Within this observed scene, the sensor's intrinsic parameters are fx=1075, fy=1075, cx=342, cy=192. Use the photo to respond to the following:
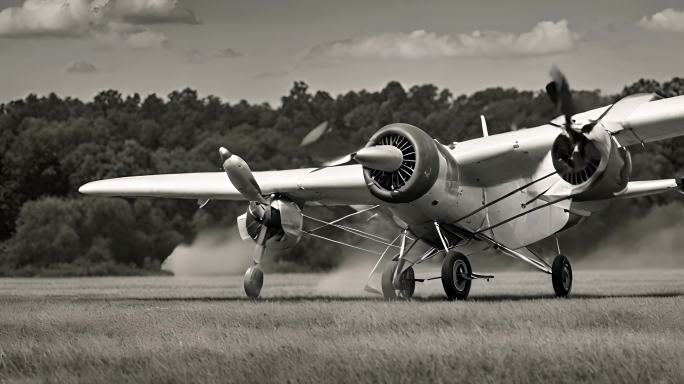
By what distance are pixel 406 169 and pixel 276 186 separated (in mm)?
4633

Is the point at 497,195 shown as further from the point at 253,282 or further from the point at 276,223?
the point at 253,282

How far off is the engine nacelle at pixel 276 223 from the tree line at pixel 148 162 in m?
1.27

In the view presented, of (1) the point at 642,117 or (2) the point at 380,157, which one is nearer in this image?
(2) the point at 380,157

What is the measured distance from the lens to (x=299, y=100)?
4077 inches

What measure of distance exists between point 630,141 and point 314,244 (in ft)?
94.3

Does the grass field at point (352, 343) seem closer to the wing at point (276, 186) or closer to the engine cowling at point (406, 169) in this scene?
the engine cowling at point (406, 169)

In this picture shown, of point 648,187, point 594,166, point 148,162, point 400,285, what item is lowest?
point 400,285

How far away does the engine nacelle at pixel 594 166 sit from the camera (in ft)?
55.1

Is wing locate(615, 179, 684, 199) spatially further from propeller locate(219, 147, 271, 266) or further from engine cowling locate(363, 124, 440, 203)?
propeller locate(219, 147, 271, 266)

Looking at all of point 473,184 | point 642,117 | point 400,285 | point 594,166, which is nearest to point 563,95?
point 594,166

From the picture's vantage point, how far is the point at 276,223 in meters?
21.7

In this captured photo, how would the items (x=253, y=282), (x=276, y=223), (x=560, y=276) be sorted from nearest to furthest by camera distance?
(x=560, y=276), (x=253, y=282), (x=276, y=223)

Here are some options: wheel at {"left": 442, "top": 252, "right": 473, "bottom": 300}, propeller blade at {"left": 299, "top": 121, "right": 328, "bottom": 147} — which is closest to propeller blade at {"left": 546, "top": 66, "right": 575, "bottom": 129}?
wheel at {"left": 442, "top": 252, "right": 473, "bottom": 300}

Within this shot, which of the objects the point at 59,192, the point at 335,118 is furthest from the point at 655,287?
the point at 335,118
